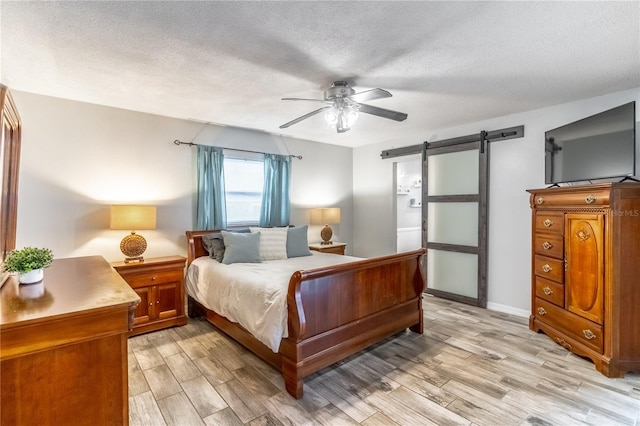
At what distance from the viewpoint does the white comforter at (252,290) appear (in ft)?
7.63

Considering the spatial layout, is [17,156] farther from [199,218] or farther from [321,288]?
[321,288]

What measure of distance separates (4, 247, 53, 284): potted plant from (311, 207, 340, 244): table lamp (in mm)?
3652

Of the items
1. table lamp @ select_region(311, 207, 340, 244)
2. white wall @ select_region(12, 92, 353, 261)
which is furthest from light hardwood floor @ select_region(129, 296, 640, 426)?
table lamp @ select_region(311, 207, 340, 244)

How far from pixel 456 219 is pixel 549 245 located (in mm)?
1395

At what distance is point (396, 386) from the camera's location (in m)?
2.36

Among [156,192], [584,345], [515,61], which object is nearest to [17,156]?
[156,192]

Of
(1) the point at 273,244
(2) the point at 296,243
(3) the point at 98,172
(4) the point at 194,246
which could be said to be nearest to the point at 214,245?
(4) the point at 194,246

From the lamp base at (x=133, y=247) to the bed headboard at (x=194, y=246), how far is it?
1.74ft

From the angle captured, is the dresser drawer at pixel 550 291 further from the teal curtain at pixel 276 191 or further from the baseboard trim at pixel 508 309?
the teal curtain at pixel 276 191

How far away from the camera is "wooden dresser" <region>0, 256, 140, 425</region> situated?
119cm

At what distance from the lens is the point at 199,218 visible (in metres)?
4.05

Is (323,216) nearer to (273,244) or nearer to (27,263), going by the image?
(273,244)

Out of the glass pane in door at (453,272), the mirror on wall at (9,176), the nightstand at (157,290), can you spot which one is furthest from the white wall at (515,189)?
the mirror on wall at (9,176)

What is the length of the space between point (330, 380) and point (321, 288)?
2.44 feet
